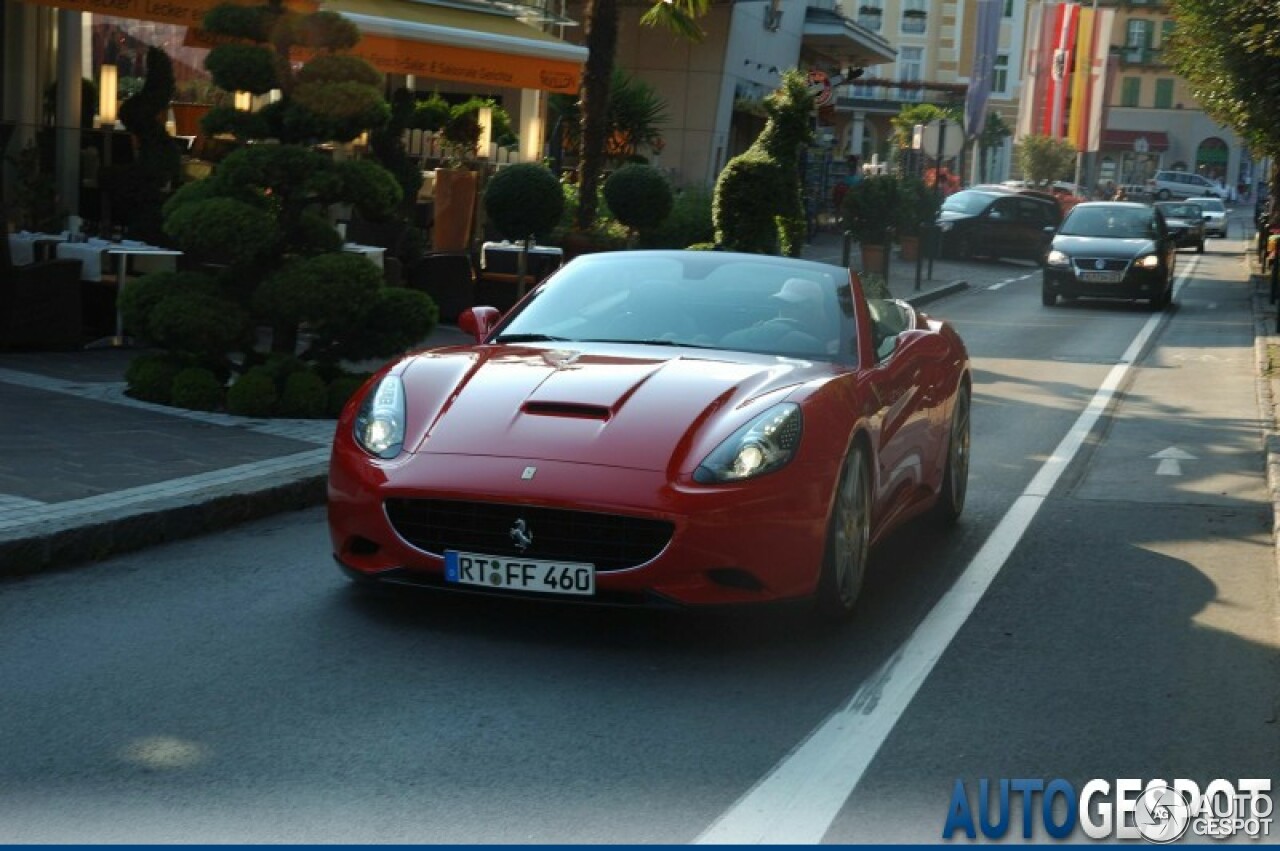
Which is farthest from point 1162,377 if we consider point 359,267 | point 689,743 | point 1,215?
point 689,743

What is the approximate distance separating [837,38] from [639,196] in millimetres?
31506

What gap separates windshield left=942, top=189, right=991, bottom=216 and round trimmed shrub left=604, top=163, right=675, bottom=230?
2114cm

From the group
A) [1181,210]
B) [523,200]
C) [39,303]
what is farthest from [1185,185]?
[39,303]

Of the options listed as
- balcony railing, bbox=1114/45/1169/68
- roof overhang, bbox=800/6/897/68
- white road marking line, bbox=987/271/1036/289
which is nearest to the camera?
white road marking line, bbox=987/271/1036/289

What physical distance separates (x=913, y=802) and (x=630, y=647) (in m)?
1.79

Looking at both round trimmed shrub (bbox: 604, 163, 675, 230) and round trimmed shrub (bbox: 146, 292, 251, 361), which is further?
round trimmed shrub (bbox: 604, 163, 675, 230)

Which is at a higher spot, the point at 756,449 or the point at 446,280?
the point at 756,449

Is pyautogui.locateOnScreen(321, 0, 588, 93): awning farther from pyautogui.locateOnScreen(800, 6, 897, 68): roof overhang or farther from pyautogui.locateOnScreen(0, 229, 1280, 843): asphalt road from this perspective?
pyautogui.locateOnScreen(800, 6, 897, 68): roof overhang

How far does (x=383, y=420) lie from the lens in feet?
23.0

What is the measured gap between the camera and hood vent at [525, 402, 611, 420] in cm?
686

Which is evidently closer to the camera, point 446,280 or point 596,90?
point 446,280

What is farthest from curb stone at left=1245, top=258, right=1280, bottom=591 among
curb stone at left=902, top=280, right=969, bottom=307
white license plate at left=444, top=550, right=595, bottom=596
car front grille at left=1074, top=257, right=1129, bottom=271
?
curb stone at left=902, top=280, right=969, bottom=307

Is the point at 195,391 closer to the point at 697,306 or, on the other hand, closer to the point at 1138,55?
the point at 697,306

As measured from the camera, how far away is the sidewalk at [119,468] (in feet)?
25.9
